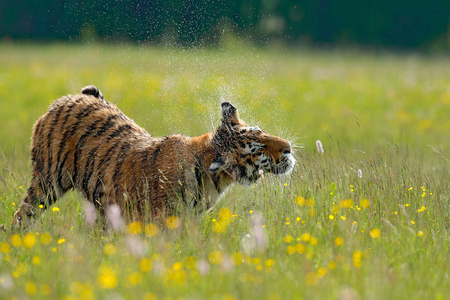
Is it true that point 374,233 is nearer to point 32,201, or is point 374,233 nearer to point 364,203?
point 364,203

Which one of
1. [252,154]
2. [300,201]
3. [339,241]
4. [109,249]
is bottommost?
[109,249]

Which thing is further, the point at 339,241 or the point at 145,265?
the point at 339,241

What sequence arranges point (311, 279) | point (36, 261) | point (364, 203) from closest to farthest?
point (311, 279) < point (36, 261) < point (364, 203)

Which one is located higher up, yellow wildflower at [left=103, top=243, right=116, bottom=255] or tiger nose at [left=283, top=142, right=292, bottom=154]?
tiger nose at [left=283, top=142, right=292, bottom=154]

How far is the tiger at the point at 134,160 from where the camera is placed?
543 centimetres

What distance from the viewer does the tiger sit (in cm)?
543

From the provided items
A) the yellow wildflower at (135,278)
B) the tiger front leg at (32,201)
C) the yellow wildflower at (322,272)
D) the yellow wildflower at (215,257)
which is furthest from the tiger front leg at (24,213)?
the yellow wildflower at (322,272)

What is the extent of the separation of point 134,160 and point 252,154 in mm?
1152

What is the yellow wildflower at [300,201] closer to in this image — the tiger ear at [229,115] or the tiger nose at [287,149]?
the tiger nose at [287,149]

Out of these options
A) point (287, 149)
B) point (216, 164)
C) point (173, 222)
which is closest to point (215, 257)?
point (173, 222)

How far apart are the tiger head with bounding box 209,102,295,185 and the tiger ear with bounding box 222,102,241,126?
0.52 feet

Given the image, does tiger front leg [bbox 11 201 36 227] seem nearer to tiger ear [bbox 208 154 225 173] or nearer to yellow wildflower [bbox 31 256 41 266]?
yellow wildflower [bbox 31 256 41 266]

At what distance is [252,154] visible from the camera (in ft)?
17.9

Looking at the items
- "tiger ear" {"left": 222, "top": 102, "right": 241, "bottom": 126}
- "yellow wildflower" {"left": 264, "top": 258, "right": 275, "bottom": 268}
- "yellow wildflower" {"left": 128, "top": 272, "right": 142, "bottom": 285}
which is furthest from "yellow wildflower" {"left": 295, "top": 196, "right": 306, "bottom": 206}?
"yellow wildflower" {"left": 128, "top": 272, "right": 142, "bottom": 285}
